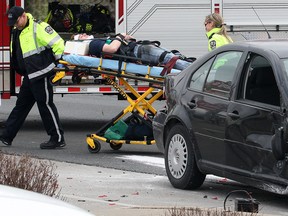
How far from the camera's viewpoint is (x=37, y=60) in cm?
1338

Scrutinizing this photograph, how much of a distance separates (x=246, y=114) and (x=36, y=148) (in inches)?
198

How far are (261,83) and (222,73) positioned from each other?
0.57m

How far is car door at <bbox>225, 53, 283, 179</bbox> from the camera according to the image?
29.1 feet

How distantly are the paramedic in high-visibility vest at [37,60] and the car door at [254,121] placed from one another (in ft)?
14.4

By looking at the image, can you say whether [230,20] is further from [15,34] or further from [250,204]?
[250,204]

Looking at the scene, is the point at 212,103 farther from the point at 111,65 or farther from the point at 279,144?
the point at 111,65

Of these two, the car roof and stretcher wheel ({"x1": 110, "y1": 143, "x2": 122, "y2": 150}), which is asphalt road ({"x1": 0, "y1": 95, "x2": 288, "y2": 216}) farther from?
the car roof

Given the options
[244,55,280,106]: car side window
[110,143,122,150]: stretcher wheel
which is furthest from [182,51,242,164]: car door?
[110,143,122,150]: stretcher wheel

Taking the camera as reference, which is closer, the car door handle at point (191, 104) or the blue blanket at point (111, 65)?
the car door handle at point (191, 104)

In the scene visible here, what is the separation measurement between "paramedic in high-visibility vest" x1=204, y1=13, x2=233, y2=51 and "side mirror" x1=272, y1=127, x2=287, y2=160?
4.44 metres

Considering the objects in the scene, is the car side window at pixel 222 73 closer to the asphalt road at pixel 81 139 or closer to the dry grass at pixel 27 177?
the asphalt road at pixel 81 139

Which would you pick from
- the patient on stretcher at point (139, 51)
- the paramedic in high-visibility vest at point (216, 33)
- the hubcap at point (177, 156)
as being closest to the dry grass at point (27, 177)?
the hubcap at point (177, 156)

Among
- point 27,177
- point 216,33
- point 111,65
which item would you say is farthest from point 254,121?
point 216,33

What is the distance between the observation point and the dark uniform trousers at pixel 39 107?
1340 centimetres
